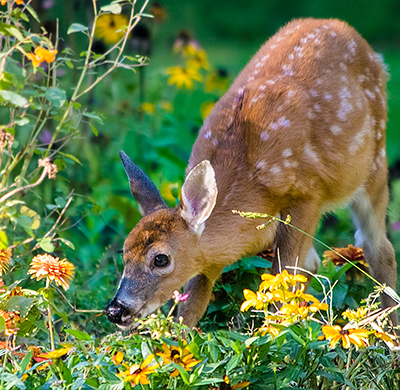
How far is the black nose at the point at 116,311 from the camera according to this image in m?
2.88

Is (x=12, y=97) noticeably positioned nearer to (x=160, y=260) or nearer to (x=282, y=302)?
(x=160, y=260)

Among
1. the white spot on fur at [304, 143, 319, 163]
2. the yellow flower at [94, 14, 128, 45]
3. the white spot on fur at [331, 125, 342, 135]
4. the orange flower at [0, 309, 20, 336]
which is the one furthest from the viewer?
the yellow flower at [94, 14, 128, 45]

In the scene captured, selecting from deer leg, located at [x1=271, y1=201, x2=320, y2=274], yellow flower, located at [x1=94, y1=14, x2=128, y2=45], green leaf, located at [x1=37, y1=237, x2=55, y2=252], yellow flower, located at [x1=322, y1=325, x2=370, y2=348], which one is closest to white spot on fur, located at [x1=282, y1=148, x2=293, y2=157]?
deer leg, located at [x1=271, y1=201, x2=320, y2=274]

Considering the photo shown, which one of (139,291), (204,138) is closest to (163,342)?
(139,291)

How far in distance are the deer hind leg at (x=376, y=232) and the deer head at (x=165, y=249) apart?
1148 mm

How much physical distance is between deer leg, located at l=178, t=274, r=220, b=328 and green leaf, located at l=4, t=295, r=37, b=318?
116 cm

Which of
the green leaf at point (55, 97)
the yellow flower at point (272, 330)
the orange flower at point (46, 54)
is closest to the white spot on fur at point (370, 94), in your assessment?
the green leaf at point (55, 97)

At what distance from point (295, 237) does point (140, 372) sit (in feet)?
5.27

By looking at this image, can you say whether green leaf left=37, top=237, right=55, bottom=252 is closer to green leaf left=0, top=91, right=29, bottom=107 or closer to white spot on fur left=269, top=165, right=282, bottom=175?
green leaf left=0, top=91, right=29, bottom=107

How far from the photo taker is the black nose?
288cm

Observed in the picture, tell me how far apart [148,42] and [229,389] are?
3719 mm

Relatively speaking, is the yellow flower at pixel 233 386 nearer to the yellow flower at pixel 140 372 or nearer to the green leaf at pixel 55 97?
the yellow flower at pixel 140 372

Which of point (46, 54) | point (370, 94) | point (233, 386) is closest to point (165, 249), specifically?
point (46, 54)

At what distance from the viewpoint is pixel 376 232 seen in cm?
389
